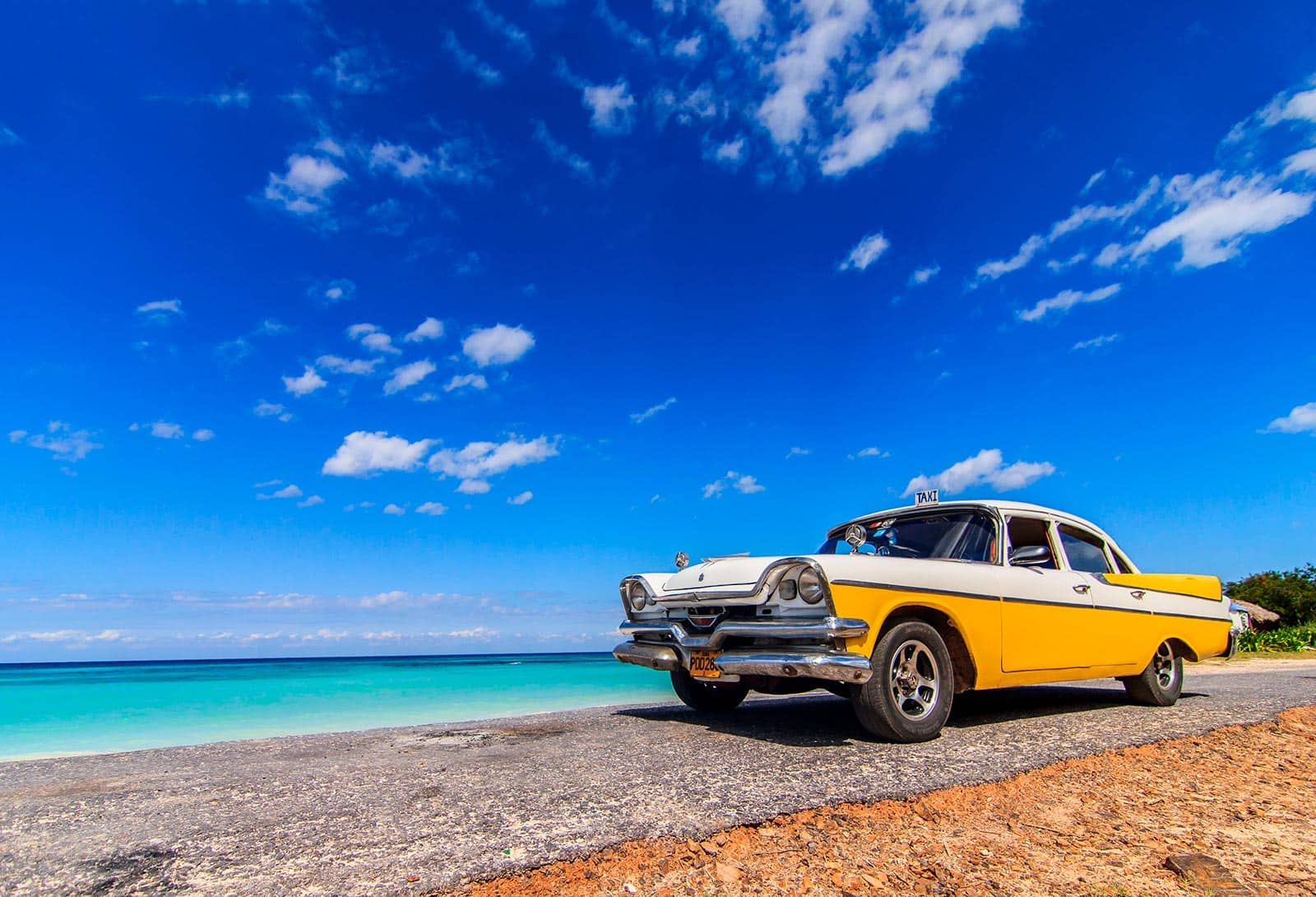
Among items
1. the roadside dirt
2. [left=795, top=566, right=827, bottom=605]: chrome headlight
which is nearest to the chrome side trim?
[left=795, top=566, right=827, bottom=605]: chrome headlight

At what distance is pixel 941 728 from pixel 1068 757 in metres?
0.92

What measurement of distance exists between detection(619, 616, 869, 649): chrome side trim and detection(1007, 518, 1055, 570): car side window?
2.27 metres

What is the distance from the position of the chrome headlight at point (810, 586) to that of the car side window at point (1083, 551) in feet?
9.76

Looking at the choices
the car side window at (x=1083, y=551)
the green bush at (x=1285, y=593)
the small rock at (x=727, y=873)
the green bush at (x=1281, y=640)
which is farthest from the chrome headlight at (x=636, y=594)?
the green bush at (x=1285, y=593)

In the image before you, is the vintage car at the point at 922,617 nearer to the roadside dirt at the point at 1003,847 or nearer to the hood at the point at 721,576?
the hood at the point at 721,576

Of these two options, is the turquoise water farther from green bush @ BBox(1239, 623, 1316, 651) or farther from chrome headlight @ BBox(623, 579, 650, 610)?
green bush @ BBox(1239, 623, 1316, 651)

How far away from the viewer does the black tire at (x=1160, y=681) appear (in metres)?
6.61

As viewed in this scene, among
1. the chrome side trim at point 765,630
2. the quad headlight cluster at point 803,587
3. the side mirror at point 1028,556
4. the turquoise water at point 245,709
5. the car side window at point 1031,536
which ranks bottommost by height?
the turquoise water at point 245,709

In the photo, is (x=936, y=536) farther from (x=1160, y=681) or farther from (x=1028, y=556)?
(x=1160, y=681)

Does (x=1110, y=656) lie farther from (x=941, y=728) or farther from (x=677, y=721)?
(x=677, y=721)

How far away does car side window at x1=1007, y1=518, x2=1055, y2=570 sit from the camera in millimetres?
5980

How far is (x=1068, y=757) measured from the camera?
14.0ft

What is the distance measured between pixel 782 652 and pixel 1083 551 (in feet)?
11.7

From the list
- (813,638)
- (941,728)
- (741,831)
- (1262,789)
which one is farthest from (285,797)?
(1262,789)
